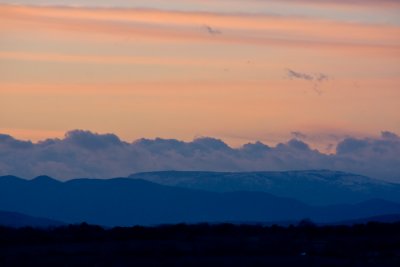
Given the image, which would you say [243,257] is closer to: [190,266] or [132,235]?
[190,266]

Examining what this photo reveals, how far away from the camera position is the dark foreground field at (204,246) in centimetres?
7806

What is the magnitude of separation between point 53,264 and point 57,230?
24.0 meters

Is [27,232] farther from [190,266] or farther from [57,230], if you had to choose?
[190,266]

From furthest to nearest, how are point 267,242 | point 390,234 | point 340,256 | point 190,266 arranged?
point 390,234 < point 267,242 < point 340,256 < point 190,266

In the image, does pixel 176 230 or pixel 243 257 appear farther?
pixel 176 230

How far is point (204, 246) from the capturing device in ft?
282

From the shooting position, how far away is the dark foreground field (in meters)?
78.1

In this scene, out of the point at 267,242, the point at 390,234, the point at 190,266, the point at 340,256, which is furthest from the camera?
the point at 390,234

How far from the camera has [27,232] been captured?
96.1 metres

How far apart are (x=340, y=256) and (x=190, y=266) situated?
1040 cm

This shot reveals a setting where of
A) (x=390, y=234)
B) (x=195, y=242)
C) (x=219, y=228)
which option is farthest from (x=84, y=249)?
(x=390, y=234)

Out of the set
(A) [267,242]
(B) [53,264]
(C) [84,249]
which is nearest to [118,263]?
(B) [53,264]

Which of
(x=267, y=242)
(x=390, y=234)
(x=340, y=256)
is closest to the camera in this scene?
(x=340, y=256)

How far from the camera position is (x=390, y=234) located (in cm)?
9488
